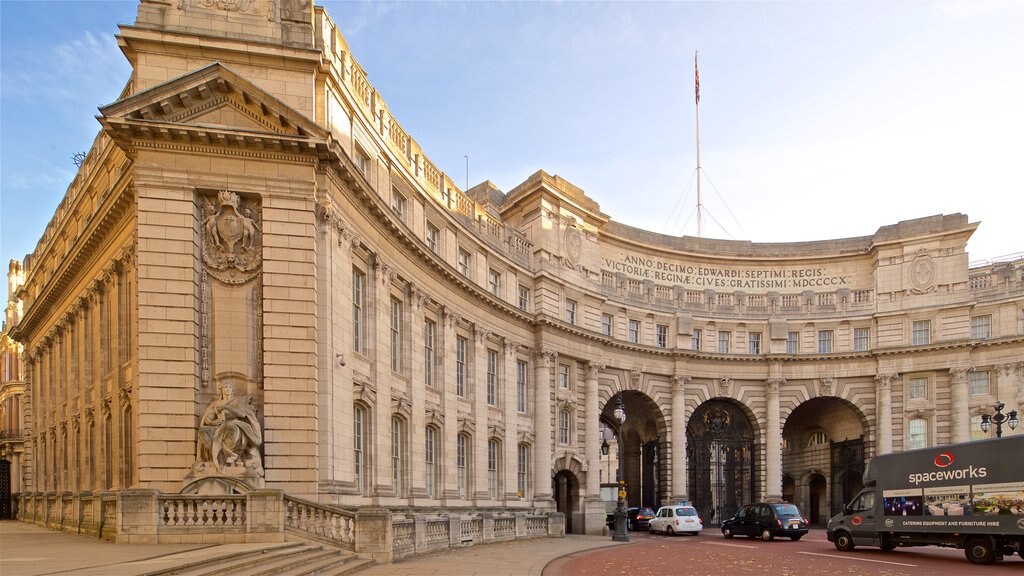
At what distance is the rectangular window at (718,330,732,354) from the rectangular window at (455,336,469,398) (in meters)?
22.4

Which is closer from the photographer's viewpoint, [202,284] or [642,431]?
[202,284]

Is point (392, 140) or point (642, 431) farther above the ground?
point (392, 140)

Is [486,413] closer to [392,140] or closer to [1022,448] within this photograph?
[392,140]

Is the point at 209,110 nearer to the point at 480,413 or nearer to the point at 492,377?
the point at 480,413

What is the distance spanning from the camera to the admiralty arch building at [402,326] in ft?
69.9

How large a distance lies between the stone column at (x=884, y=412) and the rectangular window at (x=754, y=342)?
24.5 feet

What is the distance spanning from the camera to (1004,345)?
1861 inches

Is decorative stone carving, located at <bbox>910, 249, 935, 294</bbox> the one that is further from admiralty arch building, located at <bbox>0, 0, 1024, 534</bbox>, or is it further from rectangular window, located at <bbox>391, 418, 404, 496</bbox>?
rectangular window, located at <bbox>391, 418, 404, 496</bbox>

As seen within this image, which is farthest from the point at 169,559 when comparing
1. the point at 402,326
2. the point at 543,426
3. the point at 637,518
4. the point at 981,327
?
the point at 981,327

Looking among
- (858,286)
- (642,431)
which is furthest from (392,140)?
(858,286)

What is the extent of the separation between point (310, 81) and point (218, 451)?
10.7m

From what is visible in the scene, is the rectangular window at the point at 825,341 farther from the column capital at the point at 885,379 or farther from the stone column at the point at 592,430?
the stone column at the point at 592,430

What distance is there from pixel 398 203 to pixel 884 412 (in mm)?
35971

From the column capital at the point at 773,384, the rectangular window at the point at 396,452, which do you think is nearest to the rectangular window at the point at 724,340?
the column capital at the point at 773,384
